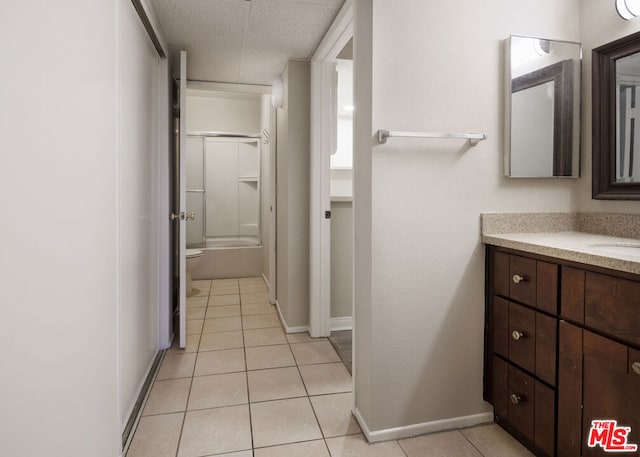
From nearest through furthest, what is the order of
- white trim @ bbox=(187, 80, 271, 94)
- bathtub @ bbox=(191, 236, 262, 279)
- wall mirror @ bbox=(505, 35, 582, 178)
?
wall mirror @ bbox=(505, 35, 582, 178) < white trim @ bbox=(187, 80, 271, 94) < bathtub @ bbox=(191, 236, 262, 279)

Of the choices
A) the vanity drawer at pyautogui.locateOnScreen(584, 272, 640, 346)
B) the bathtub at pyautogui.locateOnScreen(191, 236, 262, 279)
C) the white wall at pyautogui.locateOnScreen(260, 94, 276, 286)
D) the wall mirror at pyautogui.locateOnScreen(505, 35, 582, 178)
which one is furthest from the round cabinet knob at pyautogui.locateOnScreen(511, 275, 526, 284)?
the bathtub at pyautogui.locateOnScreen(191, 236, 262, 279)

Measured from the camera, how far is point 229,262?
495cm

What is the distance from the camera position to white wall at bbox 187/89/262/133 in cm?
520

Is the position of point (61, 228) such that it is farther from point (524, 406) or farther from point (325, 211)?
point (325, 211)

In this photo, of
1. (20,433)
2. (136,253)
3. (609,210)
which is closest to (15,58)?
(20,433)

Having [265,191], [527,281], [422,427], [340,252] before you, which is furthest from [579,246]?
[265,191]

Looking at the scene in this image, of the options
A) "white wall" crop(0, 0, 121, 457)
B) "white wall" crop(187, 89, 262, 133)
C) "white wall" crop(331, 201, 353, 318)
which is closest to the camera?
"white wall" crop(0, 0, 121, 457)

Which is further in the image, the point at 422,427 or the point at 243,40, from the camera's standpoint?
the point at 243,40

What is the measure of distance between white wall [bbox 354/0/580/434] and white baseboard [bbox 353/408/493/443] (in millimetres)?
16

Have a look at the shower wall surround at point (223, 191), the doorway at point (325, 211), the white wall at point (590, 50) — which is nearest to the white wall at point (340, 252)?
the doorway at point (325, 211)

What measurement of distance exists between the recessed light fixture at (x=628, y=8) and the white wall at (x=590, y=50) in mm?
20

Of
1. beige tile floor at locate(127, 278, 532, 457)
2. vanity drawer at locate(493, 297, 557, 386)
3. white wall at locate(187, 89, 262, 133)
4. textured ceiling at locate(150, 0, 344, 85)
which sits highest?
white wall at locate(187, 89, 262, 133)

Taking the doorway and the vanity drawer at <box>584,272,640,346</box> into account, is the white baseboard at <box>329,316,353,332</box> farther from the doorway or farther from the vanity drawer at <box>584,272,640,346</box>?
the vanity drawer at <box>584,272,640,346</box>

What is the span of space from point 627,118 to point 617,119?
0.13ft
